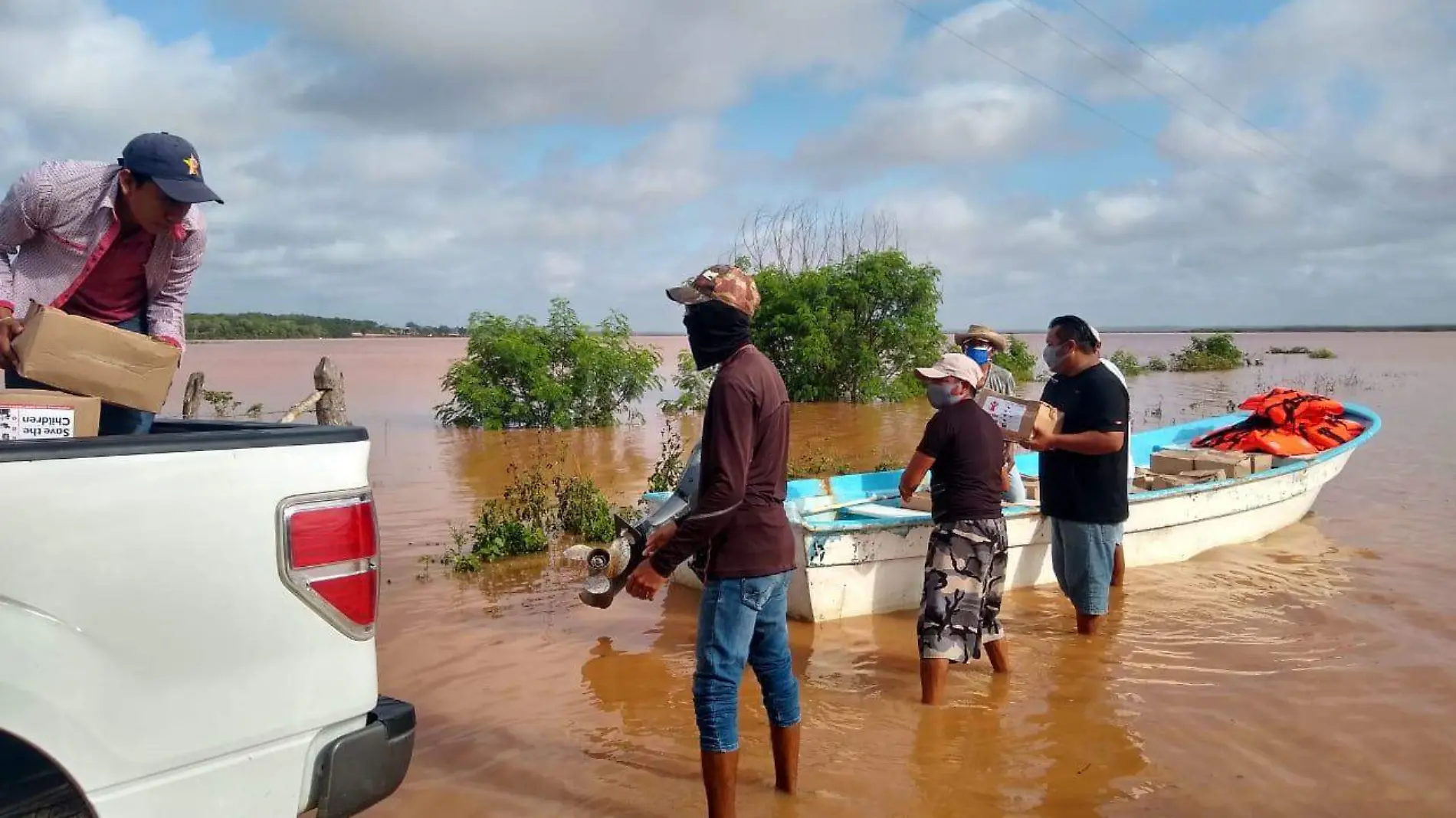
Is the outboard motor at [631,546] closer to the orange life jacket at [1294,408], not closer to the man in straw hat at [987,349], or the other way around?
the man in straw hat at [987,349]

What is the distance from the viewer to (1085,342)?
5973 millimetres

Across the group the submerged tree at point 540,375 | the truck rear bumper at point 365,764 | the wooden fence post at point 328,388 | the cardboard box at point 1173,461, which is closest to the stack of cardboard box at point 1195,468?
the cardboard box at point 1173,461

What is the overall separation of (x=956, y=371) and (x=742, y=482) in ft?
6.52

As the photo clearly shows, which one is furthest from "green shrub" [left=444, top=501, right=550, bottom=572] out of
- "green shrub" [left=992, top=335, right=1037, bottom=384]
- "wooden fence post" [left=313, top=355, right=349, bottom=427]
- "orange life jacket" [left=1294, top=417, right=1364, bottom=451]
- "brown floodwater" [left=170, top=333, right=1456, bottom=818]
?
"green shrub" [left=992, top=335, right=1037, bottom=384]

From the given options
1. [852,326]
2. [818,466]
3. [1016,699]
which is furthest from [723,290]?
[852,326]

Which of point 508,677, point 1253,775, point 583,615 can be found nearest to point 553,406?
point 583,615

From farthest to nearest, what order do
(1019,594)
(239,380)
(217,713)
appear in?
(239,380) → (1019,594) → (217,713)

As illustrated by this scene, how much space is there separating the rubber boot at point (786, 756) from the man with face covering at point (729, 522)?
0.47 metres

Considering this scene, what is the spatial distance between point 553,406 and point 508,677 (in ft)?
40.4

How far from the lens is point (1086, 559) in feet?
19.7

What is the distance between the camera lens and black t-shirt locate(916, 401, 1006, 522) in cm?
511

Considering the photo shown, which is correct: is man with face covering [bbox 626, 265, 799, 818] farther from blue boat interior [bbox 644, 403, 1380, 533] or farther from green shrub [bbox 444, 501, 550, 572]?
green shrub [bbox 444, 501, 550, 572]

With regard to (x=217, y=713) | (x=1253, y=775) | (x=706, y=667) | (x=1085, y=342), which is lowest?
(x=1253, y=775)

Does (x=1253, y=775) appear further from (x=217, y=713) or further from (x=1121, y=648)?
(x=217, y=713)
